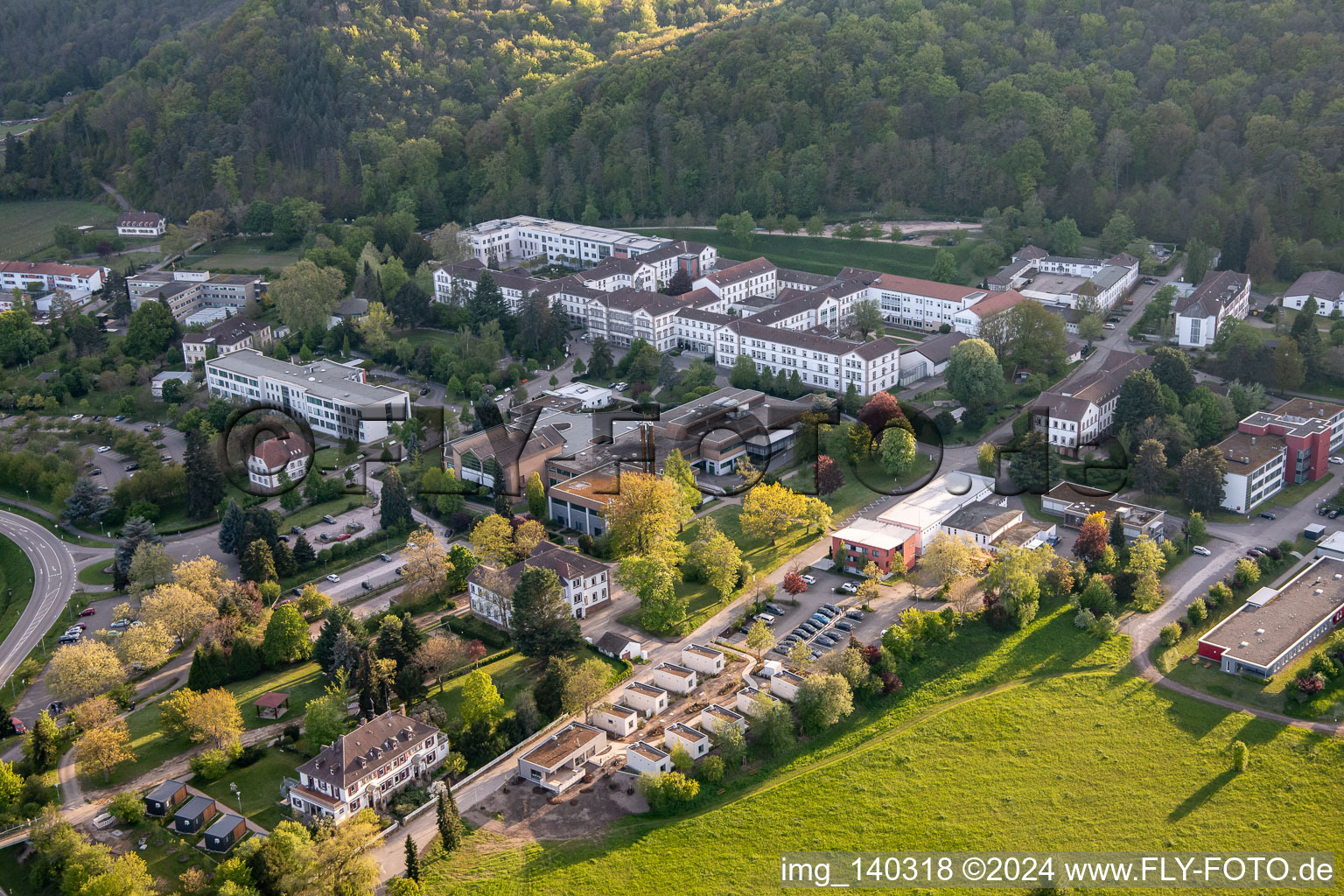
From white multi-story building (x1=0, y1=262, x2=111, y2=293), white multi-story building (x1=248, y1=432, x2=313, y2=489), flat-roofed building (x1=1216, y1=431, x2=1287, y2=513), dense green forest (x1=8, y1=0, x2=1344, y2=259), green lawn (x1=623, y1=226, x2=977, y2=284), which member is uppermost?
dense green forest (x1=8, y1=0, x2=1344, y2=259)

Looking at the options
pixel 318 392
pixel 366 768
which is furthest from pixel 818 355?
pixel 366 768

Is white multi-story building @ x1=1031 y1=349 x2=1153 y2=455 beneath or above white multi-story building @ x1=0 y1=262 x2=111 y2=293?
beneath

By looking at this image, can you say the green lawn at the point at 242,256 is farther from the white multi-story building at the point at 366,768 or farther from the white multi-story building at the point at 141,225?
the white multi-story building at the point at 366,768

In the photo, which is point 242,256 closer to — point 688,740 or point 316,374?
point 316,374

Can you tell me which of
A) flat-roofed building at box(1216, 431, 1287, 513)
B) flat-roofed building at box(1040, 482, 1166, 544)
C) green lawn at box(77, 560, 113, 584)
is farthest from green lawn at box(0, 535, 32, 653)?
flat-roofed building at box(1216, 431, 1287, 513)

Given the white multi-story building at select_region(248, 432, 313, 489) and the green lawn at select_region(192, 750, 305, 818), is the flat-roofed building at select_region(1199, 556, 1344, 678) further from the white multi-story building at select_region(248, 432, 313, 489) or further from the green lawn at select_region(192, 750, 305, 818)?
the white multi-story building at select_region(248, 432, 313, 489)

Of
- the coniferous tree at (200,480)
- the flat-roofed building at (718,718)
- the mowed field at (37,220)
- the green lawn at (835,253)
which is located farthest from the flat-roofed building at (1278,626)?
the mowed field at (37,220)
